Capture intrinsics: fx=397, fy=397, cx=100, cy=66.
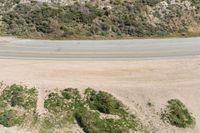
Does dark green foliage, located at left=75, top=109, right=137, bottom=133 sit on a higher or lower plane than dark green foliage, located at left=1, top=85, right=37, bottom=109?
lower

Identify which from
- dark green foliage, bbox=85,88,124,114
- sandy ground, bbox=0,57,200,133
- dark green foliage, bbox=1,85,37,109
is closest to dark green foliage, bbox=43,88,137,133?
dark green foliage, bbox=85,88,124,114

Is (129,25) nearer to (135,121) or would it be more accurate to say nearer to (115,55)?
(115,55)

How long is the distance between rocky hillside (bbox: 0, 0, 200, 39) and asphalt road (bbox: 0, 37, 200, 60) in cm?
212

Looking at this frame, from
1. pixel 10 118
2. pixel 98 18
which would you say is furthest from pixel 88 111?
pixel 98 18

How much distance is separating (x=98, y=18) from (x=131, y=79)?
13.9 m

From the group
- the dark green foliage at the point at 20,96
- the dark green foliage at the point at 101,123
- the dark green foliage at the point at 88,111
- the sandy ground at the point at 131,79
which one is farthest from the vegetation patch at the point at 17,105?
the dark green foliage at the point at 101,123

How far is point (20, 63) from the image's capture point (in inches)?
1448

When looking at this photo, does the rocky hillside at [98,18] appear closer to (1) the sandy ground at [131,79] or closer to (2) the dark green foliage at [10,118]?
(1) the sandy ground at [131,79]

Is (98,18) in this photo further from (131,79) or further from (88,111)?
(88,111)

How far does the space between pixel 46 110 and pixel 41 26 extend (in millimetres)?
16752

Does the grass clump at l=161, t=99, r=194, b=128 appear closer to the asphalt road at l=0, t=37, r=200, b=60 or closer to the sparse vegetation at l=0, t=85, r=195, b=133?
the sparse vegetation at l=0, t=85, r=195, b=133

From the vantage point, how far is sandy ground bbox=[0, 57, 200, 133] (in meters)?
30.9

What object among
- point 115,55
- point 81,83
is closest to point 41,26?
point 115,55

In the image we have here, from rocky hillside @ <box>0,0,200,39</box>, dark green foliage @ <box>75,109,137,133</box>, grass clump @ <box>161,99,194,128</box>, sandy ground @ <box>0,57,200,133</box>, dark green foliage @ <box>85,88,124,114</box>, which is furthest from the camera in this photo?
rocky hillside @ <box>0,0,200,39</box>
